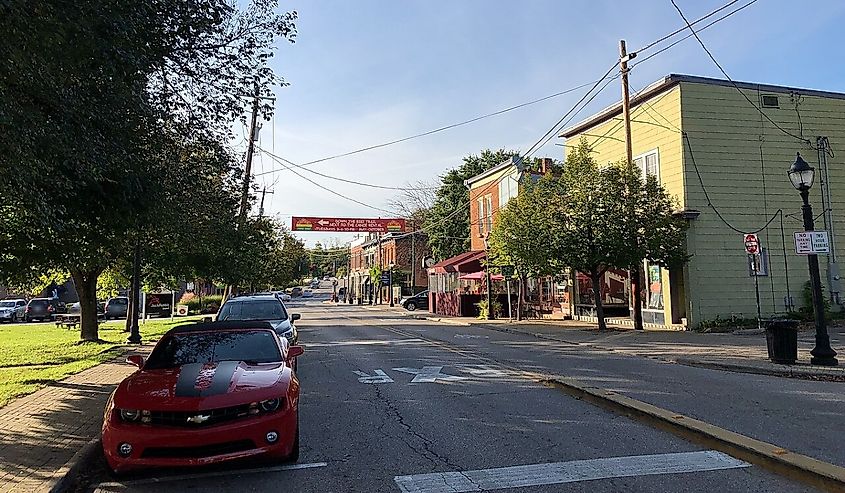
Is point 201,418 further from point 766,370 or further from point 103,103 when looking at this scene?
point 766,370

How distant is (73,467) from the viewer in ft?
21.5

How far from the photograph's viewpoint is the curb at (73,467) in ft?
20.1

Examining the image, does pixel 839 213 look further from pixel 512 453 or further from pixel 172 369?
pixel 172 369

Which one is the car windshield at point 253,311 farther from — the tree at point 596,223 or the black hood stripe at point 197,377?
the tree at point 596,223

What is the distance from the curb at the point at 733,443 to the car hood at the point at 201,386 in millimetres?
4414

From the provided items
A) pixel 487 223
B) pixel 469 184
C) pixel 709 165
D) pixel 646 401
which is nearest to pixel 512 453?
pixel 646 401

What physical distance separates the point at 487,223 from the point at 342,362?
25.1m

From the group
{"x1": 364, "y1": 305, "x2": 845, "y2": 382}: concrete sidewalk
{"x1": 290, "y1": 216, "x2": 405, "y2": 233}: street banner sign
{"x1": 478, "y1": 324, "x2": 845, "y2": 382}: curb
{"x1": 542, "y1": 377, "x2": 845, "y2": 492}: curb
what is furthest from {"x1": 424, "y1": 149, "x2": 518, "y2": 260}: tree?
{"x1": 542, "y1": 377, "x2": 845, "y2": 492}: curb

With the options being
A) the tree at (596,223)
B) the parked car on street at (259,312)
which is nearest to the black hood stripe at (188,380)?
the parked car on street at (259,312)

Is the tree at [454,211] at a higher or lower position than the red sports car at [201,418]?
higher

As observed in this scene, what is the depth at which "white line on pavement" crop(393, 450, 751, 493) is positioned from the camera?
19.0 feet

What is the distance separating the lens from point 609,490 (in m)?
5.59

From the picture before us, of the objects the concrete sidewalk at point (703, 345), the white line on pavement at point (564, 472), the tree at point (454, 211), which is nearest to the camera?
the white line on pavement at point (564, 472)

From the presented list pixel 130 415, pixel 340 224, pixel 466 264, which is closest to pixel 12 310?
pixel 340 224
